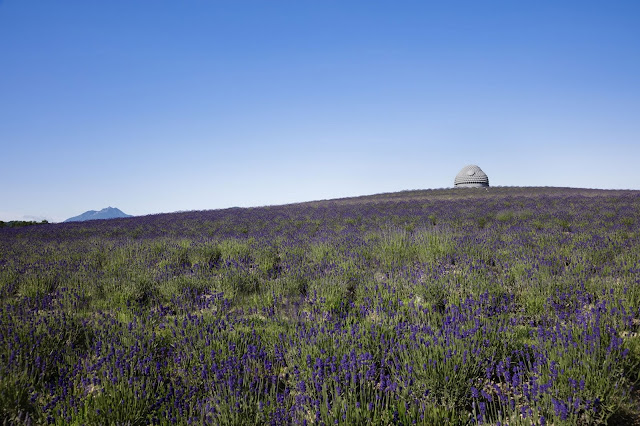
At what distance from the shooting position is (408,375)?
2.07 m

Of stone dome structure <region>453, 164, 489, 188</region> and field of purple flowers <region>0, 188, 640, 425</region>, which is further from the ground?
stone dome structure <region>453, 164, 489, 188</region>

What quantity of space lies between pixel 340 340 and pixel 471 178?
118ft

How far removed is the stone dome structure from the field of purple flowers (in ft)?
102

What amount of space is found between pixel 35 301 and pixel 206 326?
2457mm

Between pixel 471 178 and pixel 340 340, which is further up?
pixel 471 178

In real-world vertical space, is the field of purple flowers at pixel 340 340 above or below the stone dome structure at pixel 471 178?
below

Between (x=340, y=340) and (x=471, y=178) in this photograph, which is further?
(x=471, y=178)

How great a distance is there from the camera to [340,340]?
8.26 feet

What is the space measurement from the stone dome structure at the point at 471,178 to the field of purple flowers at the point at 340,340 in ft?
102

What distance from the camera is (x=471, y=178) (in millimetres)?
35125

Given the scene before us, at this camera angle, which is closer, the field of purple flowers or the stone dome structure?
the field of purple flowers

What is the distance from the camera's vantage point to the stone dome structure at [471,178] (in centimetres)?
3491

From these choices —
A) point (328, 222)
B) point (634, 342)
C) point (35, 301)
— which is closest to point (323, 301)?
point (634, 342)

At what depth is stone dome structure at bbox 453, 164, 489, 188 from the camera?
1374 inches
